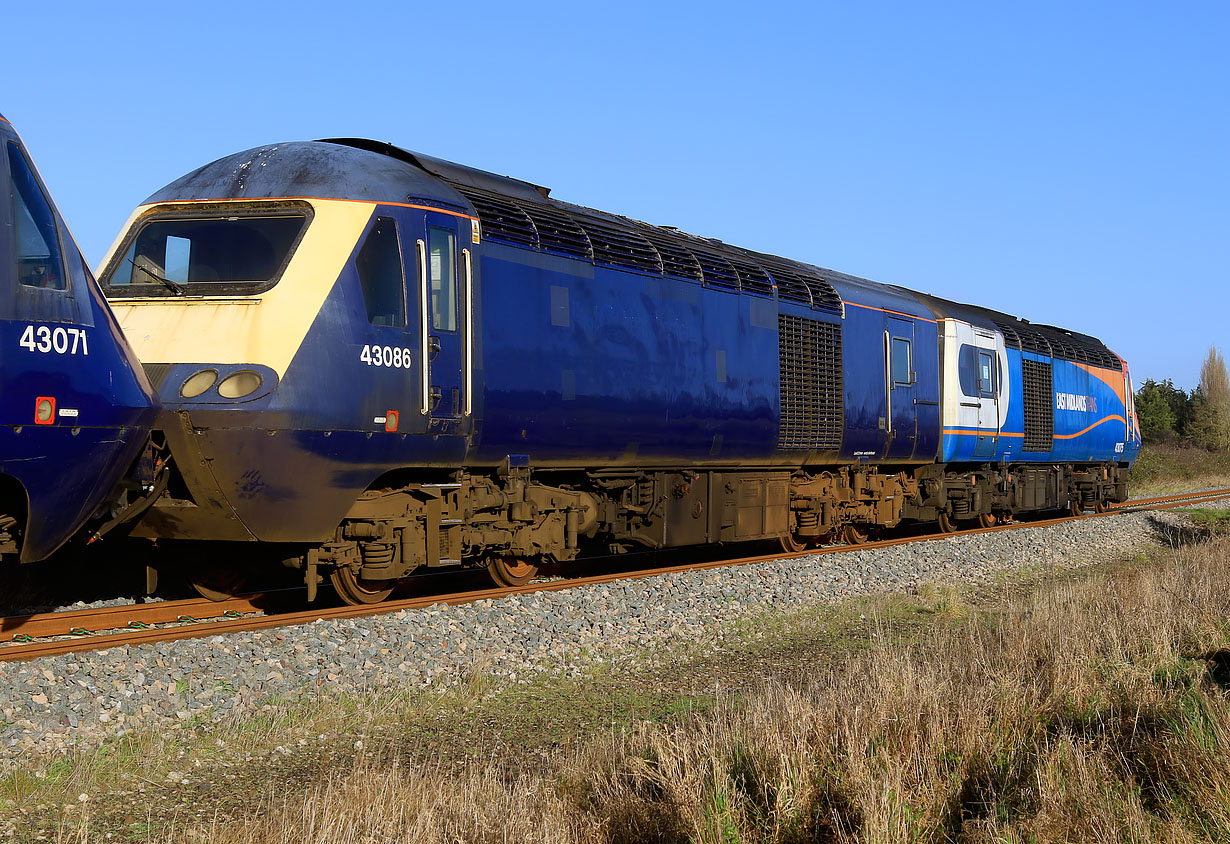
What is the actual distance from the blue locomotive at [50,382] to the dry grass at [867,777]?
6.84 ft

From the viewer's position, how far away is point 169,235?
881 centimetres

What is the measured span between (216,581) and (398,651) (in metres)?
2.81

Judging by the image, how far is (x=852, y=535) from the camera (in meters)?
16.8

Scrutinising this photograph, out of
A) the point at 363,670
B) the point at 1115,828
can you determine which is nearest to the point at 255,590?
the point at 363,670

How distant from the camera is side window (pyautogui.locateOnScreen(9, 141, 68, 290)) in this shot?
584cm

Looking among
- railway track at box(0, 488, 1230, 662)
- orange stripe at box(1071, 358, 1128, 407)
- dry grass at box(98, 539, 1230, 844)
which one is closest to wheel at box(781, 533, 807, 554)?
railway track at box(0, 488, 1230, 662)

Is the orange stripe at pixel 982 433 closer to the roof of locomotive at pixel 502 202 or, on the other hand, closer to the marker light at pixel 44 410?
the roof of locomotive at pixel 502 202

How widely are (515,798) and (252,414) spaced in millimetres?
3890

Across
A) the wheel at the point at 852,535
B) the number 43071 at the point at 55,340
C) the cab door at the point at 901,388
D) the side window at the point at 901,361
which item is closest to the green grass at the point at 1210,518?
the cab door at the point at 901,388

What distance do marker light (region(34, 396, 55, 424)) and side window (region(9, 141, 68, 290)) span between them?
61 cm

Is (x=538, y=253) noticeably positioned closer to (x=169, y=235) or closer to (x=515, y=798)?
(x=169, y=235)

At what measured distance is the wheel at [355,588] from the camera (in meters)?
9.47

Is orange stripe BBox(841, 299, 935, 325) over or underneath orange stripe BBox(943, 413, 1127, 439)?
over

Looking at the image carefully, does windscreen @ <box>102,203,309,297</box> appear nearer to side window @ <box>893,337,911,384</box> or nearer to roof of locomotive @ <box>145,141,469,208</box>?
roof of locomotive @ <box>145,141,469,208</box>
